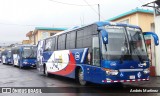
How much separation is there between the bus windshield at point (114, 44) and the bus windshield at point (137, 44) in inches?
14.5

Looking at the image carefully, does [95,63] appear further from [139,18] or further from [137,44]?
[139,18]

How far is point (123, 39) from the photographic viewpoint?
457 inches

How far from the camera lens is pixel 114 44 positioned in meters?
11.4

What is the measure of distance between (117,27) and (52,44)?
802 cm

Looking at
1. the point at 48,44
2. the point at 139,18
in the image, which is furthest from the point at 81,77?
the point at 139,18

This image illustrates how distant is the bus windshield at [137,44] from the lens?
38.2 ft

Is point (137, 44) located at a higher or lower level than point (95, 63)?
higher

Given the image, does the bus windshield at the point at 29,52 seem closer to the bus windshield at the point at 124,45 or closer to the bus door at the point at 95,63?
the bus door at the point at 95,63

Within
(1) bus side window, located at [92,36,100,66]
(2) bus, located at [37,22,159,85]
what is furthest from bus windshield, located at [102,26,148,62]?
(1) bus side window, located at [92,36,100,66]

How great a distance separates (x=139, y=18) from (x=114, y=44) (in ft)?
50.3

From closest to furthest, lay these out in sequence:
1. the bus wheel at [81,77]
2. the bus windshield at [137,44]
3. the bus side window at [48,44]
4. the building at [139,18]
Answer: the bus windshield at [137,44], the bus wheel at [81,77], the bus side window at [48,44], the building at [139,18]

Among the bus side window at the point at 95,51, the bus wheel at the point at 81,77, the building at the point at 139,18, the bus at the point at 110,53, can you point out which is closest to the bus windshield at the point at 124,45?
the bus at the point at 110,53

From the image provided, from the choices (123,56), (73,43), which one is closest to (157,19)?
(73,43)

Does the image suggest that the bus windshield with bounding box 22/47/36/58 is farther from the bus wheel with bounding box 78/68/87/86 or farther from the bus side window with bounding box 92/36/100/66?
the bus side window with bounding box 92/36/100/66
